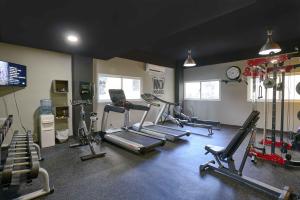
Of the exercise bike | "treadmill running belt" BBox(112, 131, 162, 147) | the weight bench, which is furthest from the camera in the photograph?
"treadmill running belt" BBox(112, 131, 162, 147)

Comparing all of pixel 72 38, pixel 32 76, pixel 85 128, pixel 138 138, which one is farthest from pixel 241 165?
pixel 32 76

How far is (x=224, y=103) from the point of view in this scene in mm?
6508

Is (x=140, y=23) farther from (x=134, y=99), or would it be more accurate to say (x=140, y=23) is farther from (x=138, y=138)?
(x=134, y=99)

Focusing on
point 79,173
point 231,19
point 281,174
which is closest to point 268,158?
point 281,174

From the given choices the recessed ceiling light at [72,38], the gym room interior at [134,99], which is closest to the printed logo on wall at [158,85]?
the gym room interior at [134,99]

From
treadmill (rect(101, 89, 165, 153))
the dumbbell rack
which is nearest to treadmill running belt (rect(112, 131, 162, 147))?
treadmill (rect(101, 89, 165, 153))

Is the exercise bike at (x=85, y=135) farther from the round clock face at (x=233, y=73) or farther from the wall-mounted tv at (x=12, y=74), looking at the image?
the round clock face at (x=233, y=73)

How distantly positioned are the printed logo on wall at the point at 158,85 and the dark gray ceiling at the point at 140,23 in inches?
84.4

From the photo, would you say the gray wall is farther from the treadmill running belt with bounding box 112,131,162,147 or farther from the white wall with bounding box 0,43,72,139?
the treadmill running belt with bounding box 112,131,162,147

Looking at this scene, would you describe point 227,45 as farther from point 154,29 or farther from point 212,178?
point 212,178

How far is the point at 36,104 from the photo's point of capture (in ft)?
13.6

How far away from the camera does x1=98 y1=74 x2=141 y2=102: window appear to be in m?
5.43

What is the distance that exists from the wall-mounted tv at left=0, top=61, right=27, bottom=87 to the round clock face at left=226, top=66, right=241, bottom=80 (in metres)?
6.41

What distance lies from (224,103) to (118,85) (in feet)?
13.7
